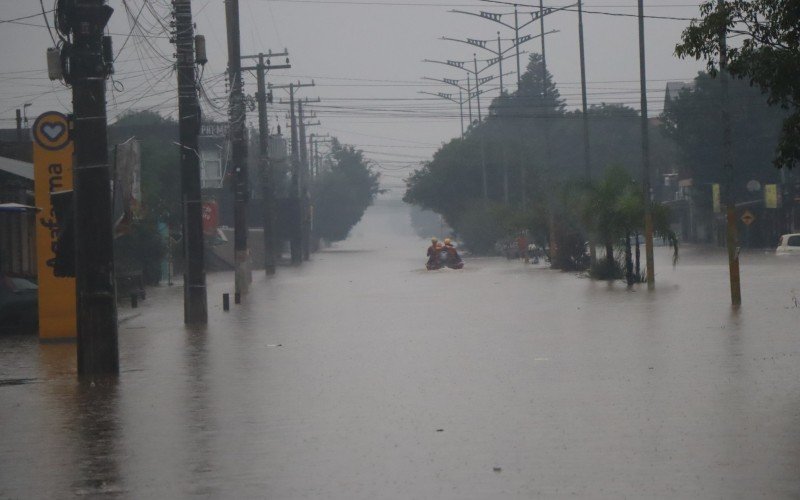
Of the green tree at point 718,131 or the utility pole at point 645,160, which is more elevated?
the green tree at point 718,131

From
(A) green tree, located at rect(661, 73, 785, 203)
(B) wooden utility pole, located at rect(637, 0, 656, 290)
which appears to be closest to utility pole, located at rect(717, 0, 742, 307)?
(B) wooden utility pole, located at rect(637, 0, 656, 290)

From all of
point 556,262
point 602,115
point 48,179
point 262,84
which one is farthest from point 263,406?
point 602,115

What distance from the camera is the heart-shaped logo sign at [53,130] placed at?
75.7 feet

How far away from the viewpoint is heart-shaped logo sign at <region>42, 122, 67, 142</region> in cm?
2308

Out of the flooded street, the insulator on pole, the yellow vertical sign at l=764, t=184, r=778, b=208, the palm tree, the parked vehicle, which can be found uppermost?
the insulator on pole

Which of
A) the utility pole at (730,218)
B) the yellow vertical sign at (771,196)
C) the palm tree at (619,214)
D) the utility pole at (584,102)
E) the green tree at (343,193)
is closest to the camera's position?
the utility pole at (730,218)

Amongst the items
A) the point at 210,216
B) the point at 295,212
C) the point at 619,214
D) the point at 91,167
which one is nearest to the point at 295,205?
the point at 295,212

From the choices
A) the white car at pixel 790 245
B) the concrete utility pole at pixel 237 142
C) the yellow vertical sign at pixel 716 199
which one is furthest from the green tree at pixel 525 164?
the concrete utility pole at pixel 237 142

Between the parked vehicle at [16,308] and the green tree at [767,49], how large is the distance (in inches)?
638

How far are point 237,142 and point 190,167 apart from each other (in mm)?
13886

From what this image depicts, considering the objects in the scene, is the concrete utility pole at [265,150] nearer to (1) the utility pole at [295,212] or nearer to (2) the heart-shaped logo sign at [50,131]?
(1) the utility pole at [295,212]

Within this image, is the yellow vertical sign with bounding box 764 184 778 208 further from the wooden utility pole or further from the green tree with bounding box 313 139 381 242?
the green tree with bounding box 313 139 381 242

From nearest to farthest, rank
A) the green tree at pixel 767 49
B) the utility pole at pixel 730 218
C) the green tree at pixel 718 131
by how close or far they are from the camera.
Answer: the green tree at pixel 767 49 → the utility pole at pixel 730 218 → the green tree at pixel 718 131

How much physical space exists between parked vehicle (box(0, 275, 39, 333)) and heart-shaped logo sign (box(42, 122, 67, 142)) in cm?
546
